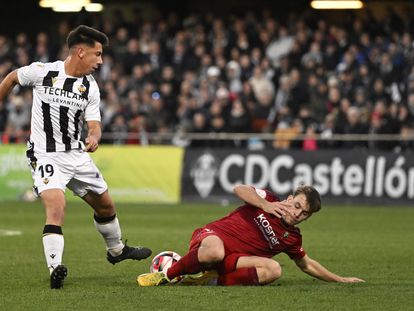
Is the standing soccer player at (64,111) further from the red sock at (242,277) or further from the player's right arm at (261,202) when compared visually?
the red sock at (242,277)

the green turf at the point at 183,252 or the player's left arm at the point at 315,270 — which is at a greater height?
the player's left arm at the point at 315,270

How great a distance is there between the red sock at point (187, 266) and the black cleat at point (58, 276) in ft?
3.10

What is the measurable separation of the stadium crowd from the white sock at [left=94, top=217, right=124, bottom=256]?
12.3 metres

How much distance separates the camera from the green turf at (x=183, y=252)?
336 inches

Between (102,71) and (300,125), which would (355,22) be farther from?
(102,71)

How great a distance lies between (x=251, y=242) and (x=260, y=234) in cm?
11

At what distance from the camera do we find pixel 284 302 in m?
8.56

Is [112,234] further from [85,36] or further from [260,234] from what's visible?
[85,36]

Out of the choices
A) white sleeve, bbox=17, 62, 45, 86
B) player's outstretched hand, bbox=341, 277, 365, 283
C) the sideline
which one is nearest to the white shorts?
white sleeve, bbox=17, 62, 45, 86

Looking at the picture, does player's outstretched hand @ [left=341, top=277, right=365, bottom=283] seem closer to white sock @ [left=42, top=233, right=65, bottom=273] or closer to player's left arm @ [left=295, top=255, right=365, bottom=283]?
player's left arm @ [left=295, top=255, right=365, bottom=283]

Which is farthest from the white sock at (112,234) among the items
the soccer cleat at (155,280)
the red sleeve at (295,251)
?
the red sleeve at (295,251)

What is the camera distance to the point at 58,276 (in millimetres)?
9312

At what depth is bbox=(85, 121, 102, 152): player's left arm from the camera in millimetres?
9750

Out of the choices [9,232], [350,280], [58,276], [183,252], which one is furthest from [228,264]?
[9,232]
